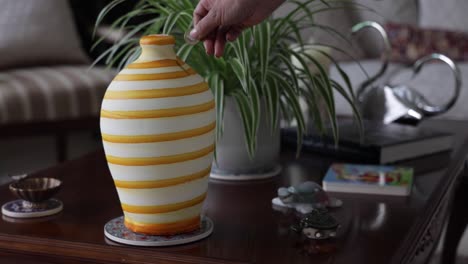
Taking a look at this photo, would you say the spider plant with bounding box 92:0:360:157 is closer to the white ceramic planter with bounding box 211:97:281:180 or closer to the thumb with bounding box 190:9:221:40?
the white ceramic planter with bounding box 211:97:281:180

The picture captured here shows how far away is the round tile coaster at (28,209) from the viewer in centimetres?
106

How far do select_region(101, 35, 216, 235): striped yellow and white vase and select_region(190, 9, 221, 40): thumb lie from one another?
0.11 metres

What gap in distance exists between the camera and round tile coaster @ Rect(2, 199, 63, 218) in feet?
3.47

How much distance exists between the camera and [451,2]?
10.6 feet

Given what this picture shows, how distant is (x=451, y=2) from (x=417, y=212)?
2300 millimetres

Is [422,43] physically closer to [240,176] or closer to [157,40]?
[240,176]

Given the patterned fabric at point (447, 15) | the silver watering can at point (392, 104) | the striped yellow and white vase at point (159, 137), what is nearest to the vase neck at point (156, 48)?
the striped yellow and white vase at point (159, 137)

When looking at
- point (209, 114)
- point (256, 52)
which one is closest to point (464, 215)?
point (256, 52)

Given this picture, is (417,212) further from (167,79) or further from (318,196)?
(167,79)

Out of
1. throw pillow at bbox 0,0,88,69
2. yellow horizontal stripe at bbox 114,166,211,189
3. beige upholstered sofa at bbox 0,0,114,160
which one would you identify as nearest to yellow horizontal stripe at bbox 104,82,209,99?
yellow horizontal stripe at bbox 114,166,211,189

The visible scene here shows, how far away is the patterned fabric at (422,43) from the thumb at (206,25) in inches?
83.3

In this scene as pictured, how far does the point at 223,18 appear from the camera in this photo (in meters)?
1.07

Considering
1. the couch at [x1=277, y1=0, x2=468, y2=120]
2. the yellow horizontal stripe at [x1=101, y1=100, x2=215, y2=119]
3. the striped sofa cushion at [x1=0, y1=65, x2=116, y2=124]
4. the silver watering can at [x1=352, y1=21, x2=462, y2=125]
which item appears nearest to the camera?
the yellow horizontal stripe at [x1=101, y1=100, x2=215, y2=119]

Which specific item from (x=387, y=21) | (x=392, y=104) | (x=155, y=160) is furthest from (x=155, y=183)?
(x=387, y=21)
